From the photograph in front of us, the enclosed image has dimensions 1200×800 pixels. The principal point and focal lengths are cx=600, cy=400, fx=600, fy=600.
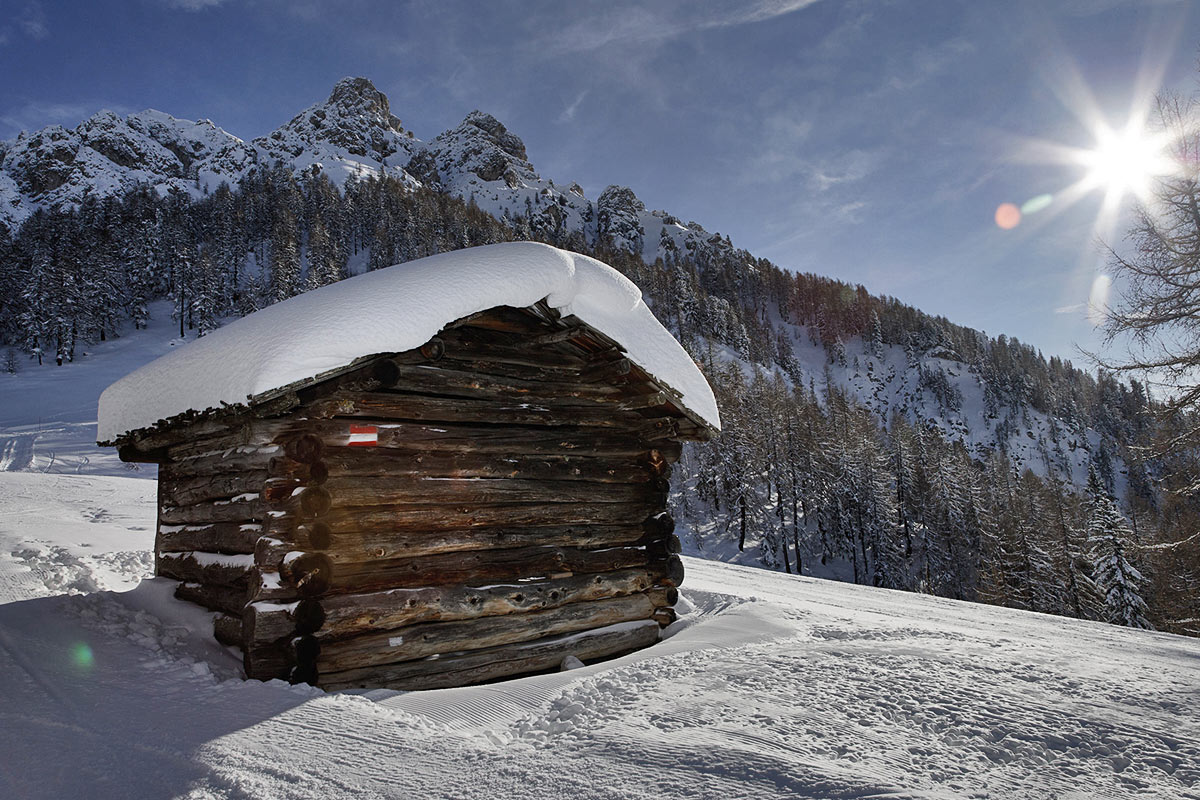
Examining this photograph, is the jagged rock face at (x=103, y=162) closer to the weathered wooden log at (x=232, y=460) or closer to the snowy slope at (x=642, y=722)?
the weathered wooden log at (x=232, y=460)

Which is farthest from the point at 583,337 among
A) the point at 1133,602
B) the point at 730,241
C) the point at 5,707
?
the point at 730,241

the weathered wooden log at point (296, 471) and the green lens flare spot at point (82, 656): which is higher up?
the weathered wooden log at point (296, 471)

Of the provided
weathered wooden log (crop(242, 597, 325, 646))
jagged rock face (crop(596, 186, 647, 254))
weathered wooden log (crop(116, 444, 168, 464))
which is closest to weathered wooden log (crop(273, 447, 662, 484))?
weathered wooden log (crop(242, 597, 325, 646))

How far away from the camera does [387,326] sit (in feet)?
16.1

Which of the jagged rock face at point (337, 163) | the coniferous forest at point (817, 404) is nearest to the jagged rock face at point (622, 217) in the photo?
the jagged rock face at point (337, 163)

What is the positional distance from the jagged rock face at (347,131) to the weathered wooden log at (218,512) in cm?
17462

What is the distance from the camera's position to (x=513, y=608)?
6.13 metres

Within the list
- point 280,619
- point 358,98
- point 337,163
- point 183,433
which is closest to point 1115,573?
point 280,619

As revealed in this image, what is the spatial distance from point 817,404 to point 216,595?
83.7 metres

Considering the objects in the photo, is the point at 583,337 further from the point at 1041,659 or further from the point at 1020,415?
the point at 1020,415

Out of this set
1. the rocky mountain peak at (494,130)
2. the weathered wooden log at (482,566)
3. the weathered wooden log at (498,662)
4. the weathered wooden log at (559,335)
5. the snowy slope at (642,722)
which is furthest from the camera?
the rocky mountain peak at (494,130)

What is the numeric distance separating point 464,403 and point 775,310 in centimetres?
14416

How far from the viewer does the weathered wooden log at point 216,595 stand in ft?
18.5

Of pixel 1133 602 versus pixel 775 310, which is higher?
pixel 775 310
